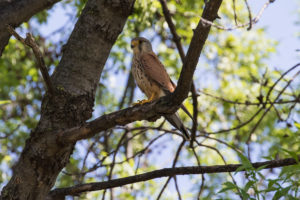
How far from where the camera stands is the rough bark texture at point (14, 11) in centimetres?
306

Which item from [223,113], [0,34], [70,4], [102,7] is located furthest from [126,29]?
[223,113]

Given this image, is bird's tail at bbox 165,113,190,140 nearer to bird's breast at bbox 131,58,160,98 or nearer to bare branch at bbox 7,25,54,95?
bird's breast at bbox 131,58,160,98

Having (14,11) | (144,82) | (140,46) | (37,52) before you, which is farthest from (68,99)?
(140,46)

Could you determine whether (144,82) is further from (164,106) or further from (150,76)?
(164,106)

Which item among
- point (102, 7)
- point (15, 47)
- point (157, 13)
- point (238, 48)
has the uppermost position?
point (238, 48)

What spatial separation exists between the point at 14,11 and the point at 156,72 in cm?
145

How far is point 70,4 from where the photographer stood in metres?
5.61

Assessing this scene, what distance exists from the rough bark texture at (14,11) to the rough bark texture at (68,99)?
41 cm

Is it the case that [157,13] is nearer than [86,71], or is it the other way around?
[86,71]

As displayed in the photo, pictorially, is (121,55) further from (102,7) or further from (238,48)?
(102,7)

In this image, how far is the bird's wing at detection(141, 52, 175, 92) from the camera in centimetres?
374

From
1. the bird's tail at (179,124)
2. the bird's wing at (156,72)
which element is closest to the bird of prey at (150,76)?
the bird's wing at (156,72)

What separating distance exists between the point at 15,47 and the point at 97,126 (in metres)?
3.97

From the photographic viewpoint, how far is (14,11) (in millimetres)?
3111
